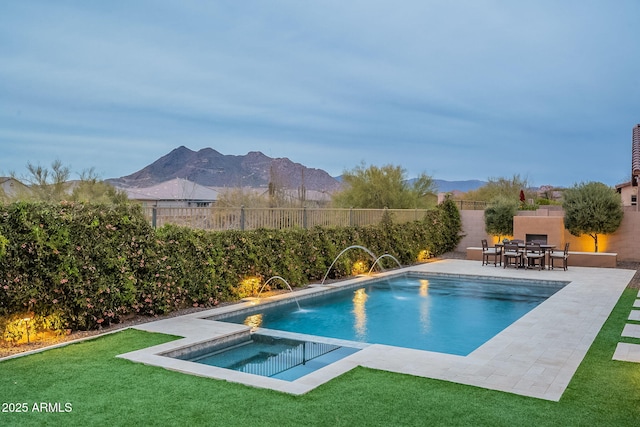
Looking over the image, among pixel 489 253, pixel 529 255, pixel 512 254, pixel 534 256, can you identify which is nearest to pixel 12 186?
pixel 489 253

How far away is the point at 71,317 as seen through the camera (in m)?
7.85

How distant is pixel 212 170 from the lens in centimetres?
5928

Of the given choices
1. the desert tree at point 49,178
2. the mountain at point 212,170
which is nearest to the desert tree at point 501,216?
the desert tree at point 49,178

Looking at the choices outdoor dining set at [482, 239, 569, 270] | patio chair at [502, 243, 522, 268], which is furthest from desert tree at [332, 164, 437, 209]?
patio chair at [502, 243, 522, 268]

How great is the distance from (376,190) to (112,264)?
1841 cm

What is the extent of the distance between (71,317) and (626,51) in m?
28.8

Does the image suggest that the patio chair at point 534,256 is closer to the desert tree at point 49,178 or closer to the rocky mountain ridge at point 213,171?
the desert tree at point 49,178

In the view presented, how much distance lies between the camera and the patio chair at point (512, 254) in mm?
16822

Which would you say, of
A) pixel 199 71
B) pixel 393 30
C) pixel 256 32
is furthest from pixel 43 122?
pixel 393 30

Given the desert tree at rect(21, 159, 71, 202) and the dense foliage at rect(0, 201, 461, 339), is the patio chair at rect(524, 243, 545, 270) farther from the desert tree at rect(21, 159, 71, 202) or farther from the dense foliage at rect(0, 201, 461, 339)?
the desert tree at rect(21, 159, 71, 202)

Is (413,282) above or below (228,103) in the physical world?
below

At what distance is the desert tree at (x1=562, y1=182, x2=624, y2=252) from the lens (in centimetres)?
1880

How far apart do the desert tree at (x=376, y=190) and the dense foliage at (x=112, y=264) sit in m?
13.1

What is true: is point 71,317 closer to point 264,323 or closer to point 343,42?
point 264,323
